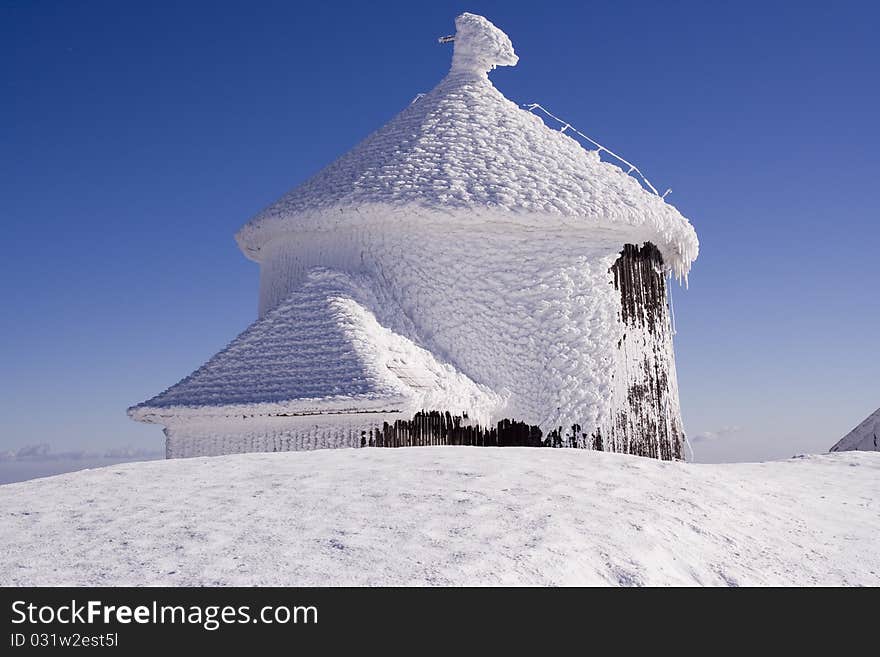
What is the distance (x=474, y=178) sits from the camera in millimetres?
11719

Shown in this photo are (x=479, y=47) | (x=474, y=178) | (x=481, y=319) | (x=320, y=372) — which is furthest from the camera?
(x=479, y=47)

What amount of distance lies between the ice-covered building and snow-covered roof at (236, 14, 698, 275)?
32 mm

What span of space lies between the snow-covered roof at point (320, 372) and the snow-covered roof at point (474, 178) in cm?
134

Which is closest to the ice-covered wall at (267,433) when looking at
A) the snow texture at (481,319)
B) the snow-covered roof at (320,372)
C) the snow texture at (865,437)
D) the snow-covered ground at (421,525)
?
the snow-covered roof at (320,372)

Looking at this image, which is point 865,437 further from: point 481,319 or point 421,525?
point 421,525

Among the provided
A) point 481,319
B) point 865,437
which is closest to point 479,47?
point 481,319

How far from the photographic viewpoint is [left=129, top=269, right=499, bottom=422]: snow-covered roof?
9.66 metres

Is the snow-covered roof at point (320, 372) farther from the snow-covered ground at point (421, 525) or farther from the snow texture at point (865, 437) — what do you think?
the snow texture at point (865, 437)

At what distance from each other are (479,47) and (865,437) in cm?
944
